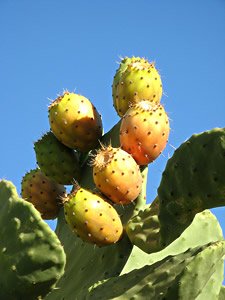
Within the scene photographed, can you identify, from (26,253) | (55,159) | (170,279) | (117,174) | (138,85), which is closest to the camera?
(26,253)

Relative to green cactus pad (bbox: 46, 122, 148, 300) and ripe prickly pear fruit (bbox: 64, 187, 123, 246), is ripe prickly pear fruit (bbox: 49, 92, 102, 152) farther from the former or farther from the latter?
ripe prickly pear fruit (bbox: 64, 187, 123, 246)

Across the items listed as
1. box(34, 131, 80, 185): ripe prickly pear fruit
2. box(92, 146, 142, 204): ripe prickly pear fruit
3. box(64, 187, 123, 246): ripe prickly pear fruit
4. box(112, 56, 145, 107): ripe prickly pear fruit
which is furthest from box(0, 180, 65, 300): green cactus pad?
box(112, 56, 145, 107): ripe prickly pear fruit

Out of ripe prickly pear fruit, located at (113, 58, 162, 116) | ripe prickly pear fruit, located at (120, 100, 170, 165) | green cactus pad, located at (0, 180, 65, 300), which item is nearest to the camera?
green cactus pad, located at (0, 180, 65, 300)

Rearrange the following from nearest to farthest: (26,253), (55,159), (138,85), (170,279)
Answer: (26,253), (170,279), (138,85), (55,159)

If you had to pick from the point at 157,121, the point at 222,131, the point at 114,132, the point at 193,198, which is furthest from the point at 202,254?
the point at 114,132

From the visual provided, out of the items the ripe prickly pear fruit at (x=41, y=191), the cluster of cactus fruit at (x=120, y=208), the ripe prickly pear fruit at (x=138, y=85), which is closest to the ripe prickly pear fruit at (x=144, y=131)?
the cluster of cactus fruit at (x=120, y=208)

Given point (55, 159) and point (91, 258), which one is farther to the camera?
point (55, 159)

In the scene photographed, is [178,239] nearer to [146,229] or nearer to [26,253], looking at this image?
[146,229]

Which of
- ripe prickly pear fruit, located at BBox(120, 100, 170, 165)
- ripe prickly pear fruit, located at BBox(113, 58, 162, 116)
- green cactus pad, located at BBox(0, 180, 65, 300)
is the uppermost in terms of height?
ripe prickly pear fruit, located at BBox(113, 58, 162, 116)

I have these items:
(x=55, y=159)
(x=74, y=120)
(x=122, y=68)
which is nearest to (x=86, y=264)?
(x=55, y=159)
